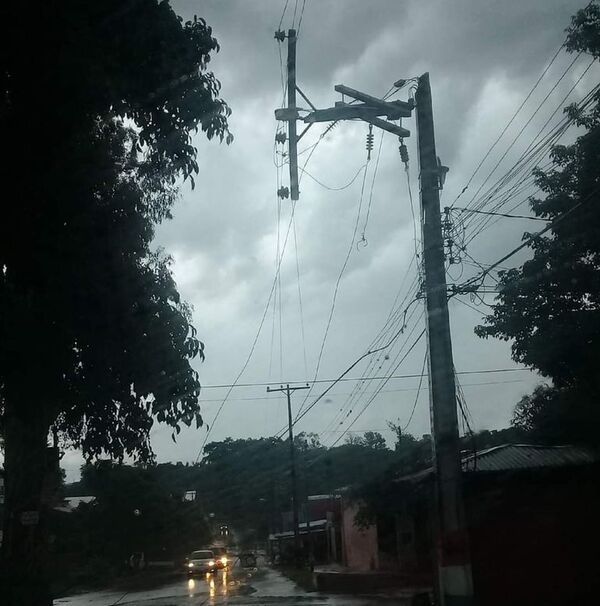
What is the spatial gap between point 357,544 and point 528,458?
22.9 metres

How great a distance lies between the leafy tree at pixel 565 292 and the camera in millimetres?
16391

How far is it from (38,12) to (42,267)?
242cm

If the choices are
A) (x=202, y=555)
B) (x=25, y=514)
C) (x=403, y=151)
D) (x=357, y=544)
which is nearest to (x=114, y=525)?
(x=202, y=555)

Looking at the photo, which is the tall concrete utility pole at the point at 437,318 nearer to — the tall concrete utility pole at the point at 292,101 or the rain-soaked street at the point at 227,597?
the tall concrete utility pole at the point at 292,101

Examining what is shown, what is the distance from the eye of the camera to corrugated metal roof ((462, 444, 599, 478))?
56.2 feet

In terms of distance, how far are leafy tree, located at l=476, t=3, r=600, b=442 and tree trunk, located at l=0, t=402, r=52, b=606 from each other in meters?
10.5

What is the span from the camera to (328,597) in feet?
79.9

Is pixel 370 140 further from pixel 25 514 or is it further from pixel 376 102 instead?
pixel 25 514

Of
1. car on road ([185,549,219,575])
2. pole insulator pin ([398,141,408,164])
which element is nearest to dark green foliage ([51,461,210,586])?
car on road ([185,549,219,575])

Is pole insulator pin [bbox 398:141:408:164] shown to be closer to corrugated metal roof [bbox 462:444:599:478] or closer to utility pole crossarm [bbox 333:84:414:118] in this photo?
utility pole crossarm [bbox 333:84:414:118]

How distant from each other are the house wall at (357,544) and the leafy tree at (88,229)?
816 inches

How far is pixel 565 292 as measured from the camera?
17516 mm

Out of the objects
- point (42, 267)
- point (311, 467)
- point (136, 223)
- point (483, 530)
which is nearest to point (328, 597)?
point (483, 530)

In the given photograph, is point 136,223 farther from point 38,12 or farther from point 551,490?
point 551,490
